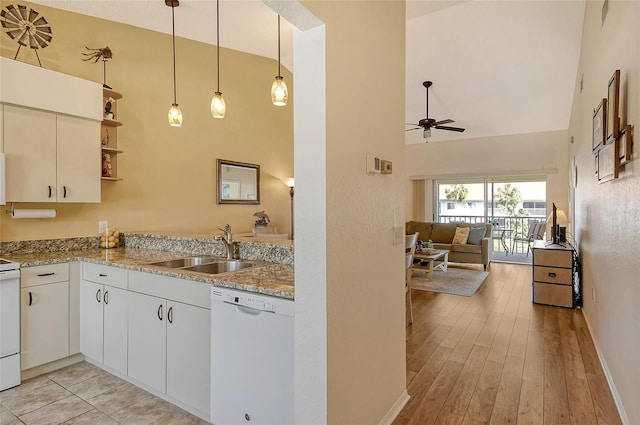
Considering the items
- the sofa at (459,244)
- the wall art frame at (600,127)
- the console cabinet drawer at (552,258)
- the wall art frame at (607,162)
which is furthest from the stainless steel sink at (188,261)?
the sofa at (459,244)

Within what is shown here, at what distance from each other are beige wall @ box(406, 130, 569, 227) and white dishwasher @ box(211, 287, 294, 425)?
7157 mm

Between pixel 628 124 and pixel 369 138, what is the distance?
149 centimetres

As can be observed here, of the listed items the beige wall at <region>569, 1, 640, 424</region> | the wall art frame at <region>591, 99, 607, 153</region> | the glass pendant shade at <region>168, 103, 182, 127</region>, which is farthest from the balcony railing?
the glass pendant shade at <region>168, 103, 182, 127</region>

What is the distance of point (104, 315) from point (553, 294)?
15.6ft

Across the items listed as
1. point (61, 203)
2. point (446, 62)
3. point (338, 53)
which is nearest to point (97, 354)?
point (61, 203)

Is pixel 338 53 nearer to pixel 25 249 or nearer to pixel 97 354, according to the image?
pixel 97 354

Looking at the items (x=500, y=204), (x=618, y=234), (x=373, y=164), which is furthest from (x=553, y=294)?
(x=500, y=204)

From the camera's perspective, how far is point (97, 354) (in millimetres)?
2635

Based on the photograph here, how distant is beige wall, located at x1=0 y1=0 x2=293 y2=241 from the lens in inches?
125

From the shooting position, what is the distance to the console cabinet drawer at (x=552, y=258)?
410 cm

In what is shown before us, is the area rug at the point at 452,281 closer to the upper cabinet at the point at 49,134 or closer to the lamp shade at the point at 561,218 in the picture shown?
the lamp shade at the point at 561,218

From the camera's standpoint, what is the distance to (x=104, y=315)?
8.45 feet

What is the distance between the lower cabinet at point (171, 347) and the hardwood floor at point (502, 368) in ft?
4.03

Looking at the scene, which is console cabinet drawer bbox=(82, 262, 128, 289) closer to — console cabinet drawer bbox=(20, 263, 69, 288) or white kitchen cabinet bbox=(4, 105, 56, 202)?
console cabinet drawer bbox=(20, 263, 69, 288)
